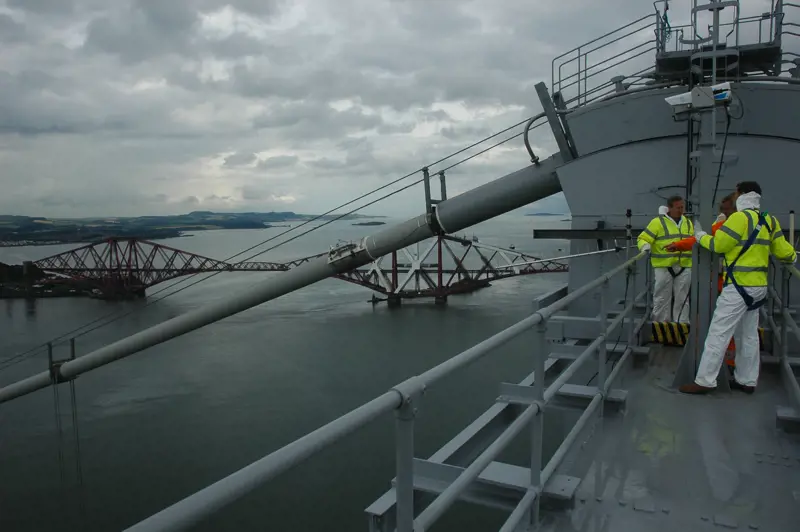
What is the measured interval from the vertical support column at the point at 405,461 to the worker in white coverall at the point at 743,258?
3297mm

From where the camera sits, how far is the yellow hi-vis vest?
3.99m

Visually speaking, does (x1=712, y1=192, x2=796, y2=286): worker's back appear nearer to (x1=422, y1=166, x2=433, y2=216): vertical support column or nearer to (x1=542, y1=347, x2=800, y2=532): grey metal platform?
(x1=542, y1=347, x2=800, y2=532): grey metal platform

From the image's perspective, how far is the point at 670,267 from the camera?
6090 mm

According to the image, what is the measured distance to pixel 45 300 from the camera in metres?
65.4

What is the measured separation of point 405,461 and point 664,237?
199 inches

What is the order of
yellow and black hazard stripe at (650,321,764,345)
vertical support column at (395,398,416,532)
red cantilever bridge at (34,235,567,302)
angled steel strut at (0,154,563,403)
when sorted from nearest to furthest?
vertical support column at (395,398,416,532)
yellow and black hazard stripe at (650,321,764,345)
angled steel strut at (0,154,563,403)
red cantilever bridge at (34,235,567,302)

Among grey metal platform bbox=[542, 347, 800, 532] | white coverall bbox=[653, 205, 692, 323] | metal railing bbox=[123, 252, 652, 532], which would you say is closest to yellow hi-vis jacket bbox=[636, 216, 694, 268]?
white coverall bbox=[653, 205, 692, 323]

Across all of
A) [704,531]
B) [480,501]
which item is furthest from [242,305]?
[704,531]

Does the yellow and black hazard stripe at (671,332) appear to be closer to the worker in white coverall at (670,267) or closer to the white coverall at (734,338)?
the worker in white coverall at (670,267)

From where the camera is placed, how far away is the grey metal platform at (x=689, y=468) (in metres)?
2.79

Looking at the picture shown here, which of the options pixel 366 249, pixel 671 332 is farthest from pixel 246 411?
pixel 671 332

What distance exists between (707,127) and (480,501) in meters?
3.08

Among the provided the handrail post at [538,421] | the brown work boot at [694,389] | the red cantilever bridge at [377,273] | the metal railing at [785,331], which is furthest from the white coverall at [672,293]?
the red cantilever bridge at [377,273]

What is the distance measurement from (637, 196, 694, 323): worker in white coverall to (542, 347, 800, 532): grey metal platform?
171 centimetres
